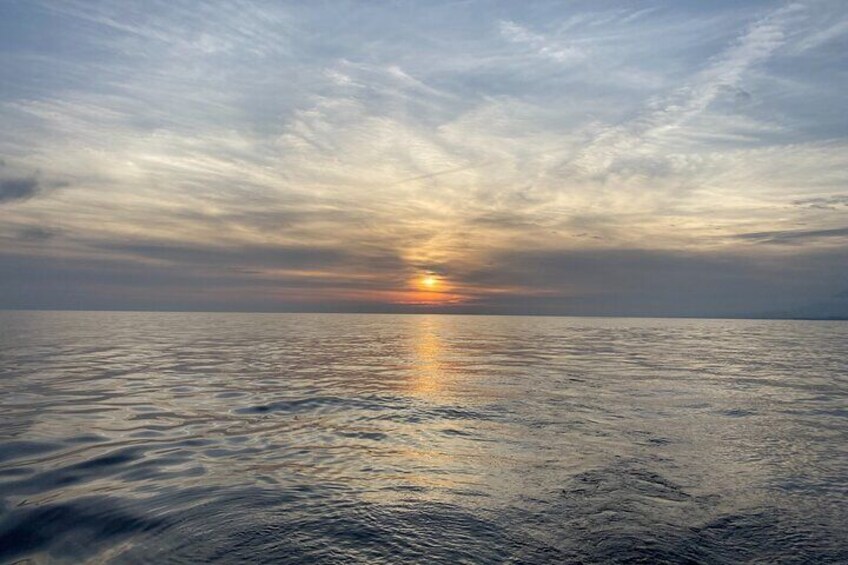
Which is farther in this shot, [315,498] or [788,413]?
[788,413]

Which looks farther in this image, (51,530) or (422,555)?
(51,530)

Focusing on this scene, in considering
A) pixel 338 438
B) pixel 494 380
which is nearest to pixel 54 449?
pixel 338 438

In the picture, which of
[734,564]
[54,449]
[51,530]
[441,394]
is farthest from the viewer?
[441,394]

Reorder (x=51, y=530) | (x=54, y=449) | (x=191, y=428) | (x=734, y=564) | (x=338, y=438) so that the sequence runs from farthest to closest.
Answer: (x=191, y=428) → (x=338, y=438) → (x=54, y=449) → (x=51, y=530) → (x=734, y=564)

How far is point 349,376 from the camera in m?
31.2

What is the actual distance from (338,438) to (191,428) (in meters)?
5.07

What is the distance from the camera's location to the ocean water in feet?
27.1

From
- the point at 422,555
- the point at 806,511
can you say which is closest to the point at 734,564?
the point at 806,511

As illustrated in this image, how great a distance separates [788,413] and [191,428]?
70.1 ft

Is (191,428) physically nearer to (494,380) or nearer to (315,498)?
(315,498)

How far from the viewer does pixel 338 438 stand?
51.1 feet

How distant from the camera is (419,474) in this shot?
12102mm

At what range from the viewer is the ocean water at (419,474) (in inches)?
325

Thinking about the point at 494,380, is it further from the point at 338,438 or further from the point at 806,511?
the point at 806,511
